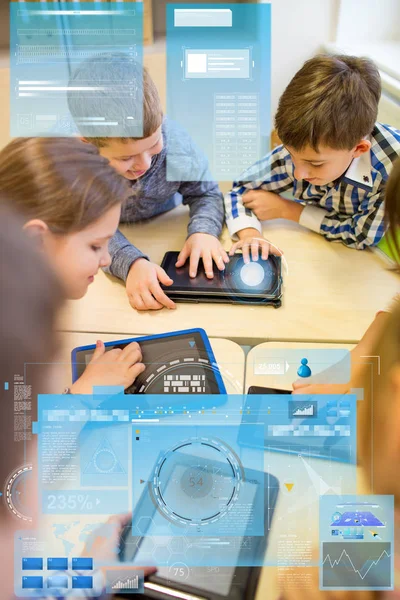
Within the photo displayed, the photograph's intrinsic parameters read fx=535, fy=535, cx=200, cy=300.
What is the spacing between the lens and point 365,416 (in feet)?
2.02

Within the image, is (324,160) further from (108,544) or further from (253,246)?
(108,544)

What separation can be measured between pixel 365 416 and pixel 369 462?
0.18ft

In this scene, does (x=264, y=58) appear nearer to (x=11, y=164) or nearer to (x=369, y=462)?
(x=11, y=164)

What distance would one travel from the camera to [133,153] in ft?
2.47

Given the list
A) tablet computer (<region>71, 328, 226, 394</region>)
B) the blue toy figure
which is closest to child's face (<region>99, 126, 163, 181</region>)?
tablet computer (<region>71, 328, 226, 394</region>)

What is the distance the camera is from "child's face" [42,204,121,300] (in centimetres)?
64

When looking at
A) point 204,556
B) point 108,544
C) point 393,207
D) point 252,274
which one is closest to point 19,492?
point 108,544

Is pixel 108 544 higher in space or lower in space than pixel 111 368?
lower

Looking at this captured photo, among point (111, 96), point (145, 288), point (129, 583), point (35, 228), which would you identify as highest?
point (111, 96)

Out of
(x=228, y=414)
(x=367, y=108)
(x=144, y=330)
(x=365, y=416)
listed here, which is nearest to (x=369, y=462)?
(x=365, y=416)
